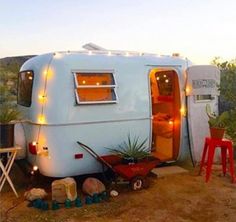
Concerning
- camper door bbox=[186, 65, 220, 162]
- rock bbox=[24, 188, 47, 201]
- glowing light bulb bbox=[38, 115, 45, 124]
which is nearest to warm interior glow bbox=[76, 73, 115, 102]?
glowing light bulb bbox=[38, 115, 45, 124]

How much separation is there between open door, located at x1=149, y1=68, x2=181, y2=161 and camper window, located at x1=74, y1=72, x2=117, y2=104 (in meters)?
1.45

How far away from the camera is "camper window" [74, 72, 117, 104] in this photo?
6.46 m

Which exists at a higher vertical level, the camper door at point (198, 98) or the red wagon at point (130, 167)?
the camper door at point (198, 98)

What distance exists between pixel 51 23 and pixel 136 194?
26.5 ft

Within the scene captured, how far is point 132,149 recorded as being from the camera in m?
6.75

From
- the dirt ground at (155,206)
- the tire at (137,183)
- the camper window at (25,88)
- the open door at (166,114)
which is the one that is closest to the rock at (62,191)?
the dirt ground at (155,206)

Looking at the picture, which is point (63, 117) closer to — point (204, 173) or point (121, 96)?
point (121, 96)

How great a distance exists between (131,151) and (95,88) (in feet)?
4.69

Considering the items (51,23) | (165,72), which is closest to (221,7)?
(165,72)

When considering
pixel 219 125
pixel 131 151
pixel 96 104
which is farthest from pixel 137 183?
pixel 219 125

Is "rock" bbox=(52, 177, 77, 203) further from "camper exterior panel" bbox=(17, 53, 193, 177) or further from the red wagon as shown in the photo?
the red wagon

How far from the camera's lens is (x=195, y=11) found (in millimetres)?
11375

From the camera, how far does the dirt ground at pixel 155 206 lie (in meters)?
5.41

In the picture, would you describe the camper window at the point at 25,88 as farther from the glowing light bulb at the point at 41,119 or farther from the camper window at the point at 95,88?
the camper window at the point at 95,88
